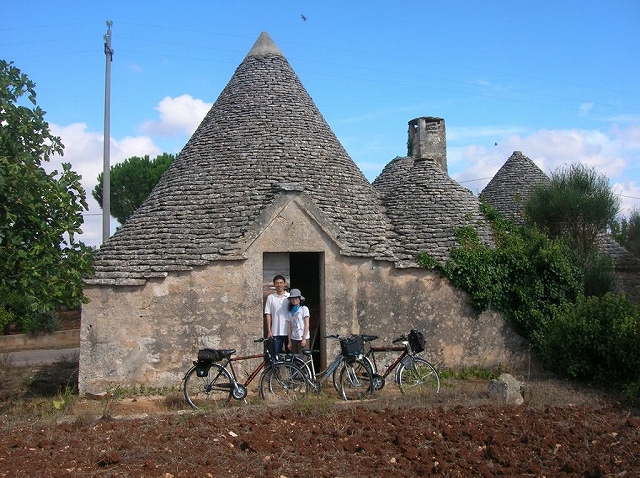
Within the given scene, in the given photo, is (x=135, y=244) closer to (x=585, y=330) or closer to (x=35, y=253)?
(x=35, y=253)

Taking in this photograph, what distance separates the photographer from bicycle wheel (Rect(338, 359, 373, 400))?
887 cm

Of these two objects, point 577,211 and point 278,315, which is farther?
point 577,211

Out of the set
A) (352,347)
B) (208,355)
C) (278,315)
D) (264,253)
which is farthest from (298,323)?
(264,253)

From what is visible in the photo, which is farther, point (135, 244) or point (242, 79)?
point (242, 79)

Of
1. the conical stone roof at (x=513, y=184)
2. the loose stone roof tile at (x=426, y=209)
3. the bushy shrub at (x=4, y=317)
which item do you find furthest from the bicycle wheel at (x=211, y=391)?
the bushy shrub at (x=4, y=317)

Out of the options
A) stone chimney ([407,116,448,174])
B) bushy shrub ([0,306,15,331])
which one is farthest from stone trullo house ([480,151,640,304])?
bushy shrub ([0,306,15,331])

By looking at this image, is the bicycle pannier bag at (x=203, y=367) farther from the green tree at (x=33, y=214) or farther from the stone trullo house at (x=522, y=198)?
the stone trullo house at (x=522, y=198)

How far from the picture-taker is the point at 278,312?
925cm

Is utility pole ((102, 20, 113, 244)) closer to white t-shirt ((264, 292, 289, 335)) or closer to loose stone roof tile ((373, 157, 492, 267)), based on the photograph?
loose stone roof tile ((373, 157, 492, 267))

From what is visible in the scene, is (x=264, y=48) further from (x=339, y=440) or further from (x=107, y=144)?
(x=339, y=440)

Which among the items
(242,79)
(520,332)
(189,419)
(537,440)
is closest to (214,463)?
(189,419)

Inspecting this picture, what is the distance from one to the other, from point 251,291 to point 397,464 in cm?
496

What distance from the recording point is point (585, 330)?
9.73 metres

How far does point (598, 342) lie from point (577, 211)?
4.21 meters
